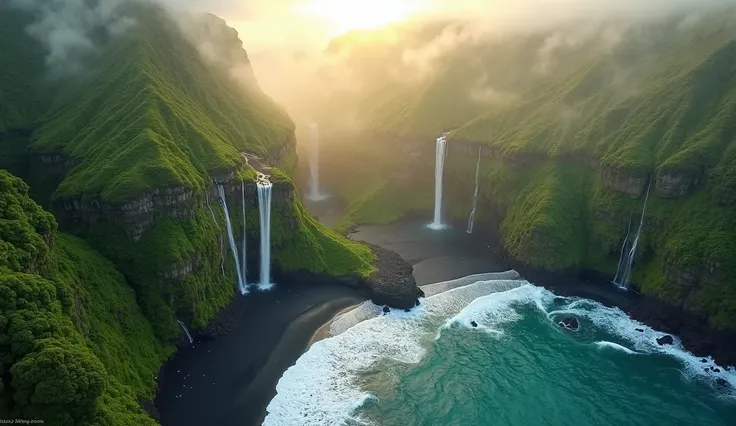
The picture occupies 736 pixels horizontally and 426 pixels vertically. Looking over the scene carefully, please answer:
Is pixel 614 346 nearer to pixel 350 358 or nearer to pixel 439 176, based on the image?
pixel 350 358

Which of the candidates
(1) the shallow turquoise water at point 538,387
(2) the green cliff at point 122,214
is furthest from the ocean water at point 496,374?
(2) the green cliff at point 122,214

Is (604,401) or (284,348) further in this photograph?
(284,348)

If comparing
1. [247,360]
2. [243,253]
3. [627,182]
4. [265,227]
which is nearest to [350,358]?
[247,360]

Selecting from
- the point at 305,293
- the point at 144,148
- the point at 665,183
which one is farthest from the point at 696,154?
the point at 144,148

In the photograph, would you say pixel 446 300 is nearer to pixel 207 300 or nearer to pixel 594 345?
pixel 594 345

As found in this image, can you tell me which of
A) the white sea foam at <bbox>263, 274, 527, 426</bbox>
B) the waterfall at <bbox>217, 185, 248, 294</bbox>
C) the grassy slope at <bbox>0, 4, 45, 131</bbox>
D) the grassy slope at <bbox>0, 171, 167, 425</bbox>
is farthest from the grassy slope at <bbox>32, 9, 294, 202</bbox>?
the white sea foam at <bbox>263, 274, 527, 426</bbox>

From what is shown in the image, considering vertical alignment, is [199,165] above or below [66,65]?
below

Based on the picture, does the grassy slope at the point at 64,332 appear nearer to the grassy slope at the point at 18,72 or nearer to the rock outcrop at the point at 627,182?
the grassy slope at the point at 18,72
